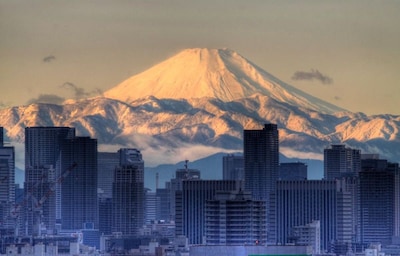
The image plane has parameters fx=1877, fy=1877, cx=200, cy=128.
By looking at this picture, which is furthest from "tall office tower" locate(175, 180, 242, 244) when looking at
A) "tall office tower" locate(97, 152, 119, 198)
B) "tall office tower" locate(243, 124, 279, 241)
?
"tall office tower" locate(97, 152, 119, 198)

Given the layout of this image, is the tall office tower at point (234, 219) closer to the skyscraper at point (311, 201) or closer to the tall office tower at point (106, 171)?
the skyscraper at point (311, 201)

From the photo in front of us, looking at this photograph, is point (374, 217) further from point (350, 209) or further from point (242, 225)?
point (242, 225)

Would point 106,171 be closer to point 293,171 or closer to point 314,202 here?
point 314,202

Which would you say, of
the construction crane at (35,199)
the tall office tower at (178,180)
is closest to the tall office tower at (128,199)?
the tall office tower at (178,180)

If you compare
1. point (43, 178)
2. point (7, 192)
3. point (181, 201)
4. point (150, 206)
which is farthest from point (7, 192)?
point (181, 201)

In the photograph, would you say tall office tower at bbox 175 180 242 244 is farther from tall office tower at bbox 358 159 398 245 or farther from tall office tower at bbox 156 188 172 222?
tall office tower at bbox 358 159 398 245

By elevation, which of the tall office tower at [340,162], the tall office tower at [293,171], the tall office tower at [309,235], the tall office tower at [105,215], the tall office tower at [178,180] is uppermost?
the tall office tower at [340,162]
